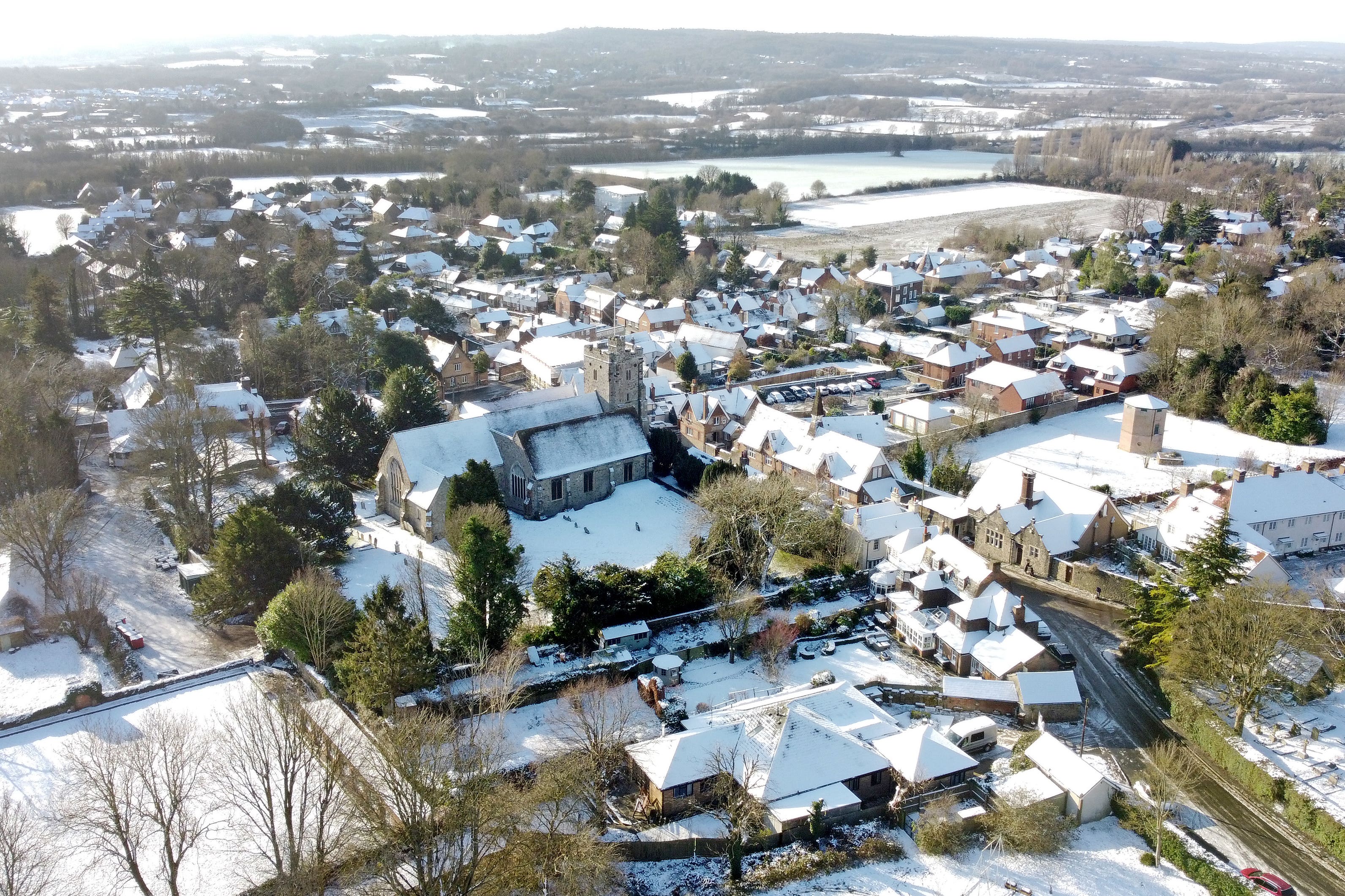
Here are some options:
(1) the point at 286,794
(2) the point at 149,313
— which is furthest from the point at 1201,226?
(1) the point at 286,794

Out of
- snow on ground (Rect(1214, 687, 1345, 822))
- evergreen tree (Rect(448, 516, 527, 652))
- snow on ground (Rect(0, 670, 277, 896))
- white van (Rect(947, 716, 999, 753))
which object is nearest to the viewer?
snow on ground (Rect(0, 670, 277, 896))

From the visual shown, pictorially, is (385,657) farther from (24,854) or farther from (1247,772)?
(1247,772)

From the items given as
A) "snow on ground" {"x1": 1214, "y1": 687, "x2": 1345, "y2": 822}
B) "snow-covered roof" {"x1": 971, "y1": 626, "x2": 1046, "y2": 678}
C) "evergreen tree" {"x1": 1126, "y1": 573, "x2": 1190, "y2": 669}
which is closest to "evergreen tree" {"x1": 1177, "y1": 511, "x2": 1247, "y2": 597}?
"evergreen tree" {"x1": 1126, "y1": 573, "x2": 1190, "y2": 669}

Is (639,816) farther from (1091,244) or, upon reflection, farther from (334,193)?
(334,193)

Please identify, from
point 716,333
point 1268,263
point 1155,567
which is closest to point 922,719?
point 1155,567

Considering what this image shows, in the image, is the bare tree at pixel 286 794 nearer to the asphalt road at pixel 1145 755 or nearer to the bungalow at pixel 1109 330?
the asphalt road at pixel 1145 755

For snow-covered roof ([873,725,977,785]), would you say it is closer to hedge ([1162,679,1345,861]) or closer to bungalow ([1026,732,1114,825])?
bungalow ([1026,732,1114,825])

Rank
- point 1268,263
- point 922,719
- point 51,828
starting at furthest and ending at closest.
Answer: point 1268,263 → point 922,719 → point 51,828
